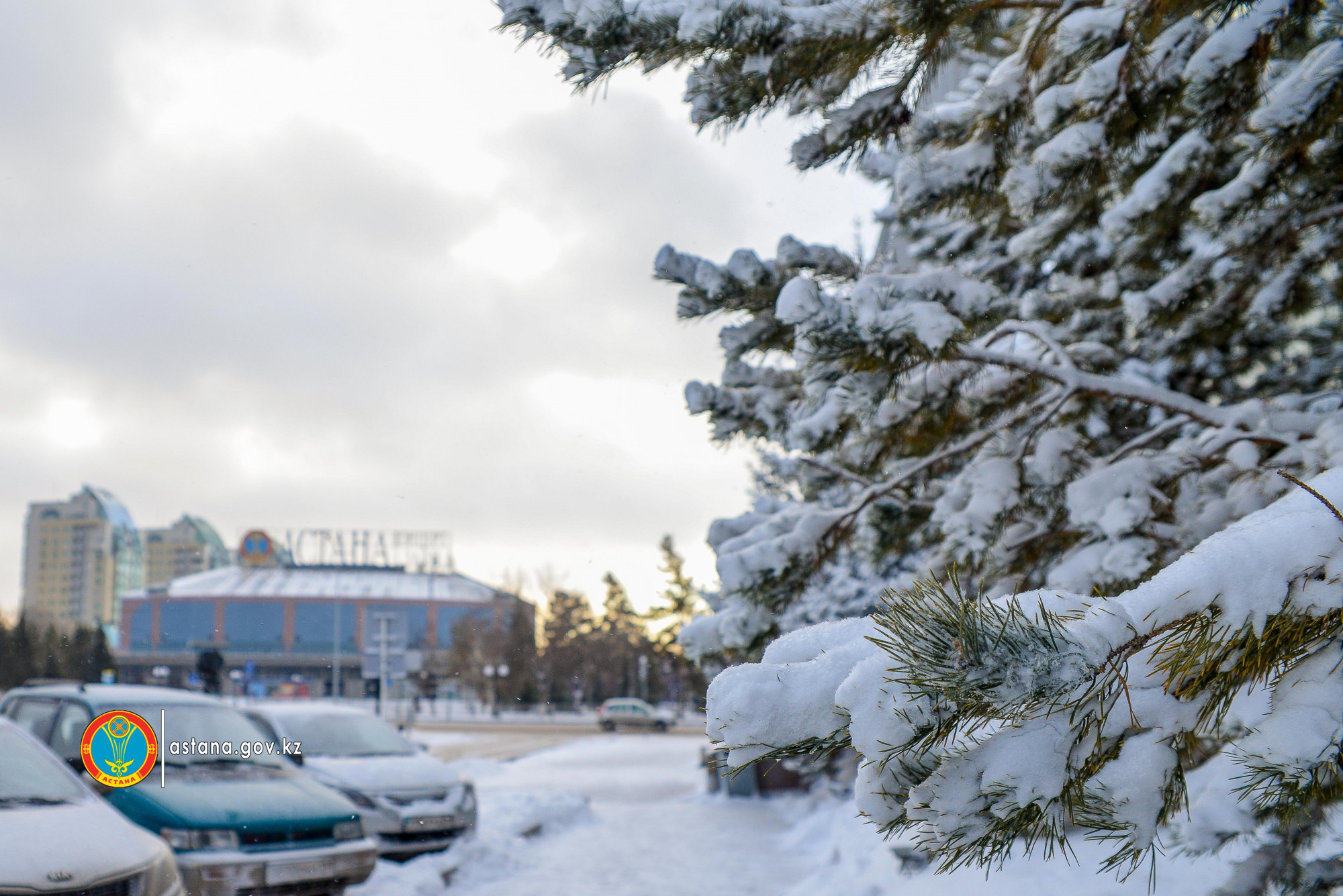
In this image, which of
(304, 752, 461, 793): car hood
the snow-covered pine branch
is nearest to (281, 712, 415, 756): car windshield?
(304, 752, 461, 793): car hood

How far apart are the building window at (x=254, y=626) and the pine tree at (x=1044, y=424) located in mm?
4313

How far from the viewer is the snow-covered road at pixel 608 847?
7137mm

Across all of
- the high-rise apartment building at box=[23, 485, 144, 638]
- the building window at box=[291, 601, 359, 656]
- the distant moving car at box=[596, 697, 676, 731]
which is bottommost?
the distant moving car at box=[596, 697, 676, 731]

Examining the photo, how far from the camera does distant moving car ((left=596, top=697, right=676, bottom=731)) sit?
108 ft

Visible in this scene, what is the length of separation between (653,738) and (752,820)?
19.2 meters

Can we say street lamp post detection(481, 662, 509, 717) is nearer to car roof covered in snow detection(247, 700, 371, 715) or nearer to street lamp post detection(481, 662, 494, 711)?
street lamp post detection(481, 662, 494, 711)

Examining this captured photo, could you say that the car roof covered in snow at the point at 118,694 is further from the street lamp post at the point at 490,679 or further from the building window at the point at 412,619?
the street lamp post at the point at 490,679

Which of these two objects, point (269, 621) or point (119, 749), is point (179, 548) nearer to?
point (269, 621)

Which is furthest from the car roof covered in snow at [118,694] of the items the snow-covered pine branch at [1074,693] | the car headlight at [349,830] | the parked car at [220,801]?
the snow-covered pine branch at [1074,693]

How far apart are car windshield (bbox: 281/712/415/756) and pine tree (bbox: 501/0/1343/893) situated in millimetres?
5997

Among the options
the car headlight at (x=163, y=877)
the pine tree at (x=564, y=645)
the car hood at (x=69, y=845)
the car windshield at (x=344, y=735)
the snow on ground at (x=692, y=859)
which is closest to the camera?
the car hood at (x=69, y=845)

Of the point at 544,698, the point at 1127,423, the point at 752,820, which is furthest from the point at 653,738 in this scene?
the point at 1127,423

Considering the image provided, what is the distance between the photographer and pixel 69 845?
3643 millimetres

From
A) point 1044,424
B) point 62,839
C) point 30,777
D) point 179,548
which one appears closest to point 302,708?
point 179,548
